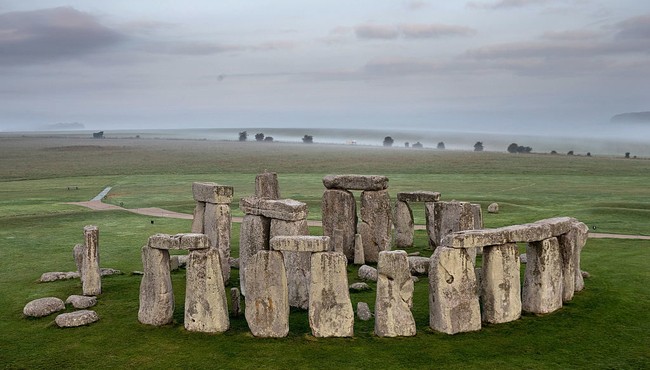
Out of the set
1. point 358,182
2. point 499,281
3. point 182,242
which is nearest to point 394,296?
point 499,281

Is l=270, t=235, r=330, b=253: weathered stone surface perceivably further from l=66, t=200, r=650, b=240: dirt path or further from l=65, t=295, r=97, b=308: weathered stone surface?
l=66, t=200, r=650, b=240: dirt path

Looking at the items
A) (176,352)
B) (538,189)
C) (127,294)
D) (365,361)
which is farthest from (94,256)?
(538,189)

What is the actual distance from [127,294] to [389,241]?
948 cm

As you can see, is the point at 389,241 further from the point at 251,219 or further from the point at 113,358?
the point at 113,358

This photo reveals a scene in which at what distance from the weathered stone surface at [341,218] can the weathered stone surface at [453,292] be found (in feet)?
27.3

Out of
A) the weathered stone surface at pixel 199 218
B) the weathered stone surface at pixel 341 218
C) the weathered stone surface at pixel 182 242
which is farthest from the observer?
the weathered stone surface at pixel 341 218

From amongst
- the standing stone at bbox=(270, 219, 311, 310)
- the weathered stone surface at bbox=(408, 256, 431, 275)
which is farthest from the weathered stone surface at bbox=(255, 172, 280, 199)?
the standing stone at bbox=(270, 219, 311, 310)

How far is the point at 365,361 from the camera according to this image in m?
13.7

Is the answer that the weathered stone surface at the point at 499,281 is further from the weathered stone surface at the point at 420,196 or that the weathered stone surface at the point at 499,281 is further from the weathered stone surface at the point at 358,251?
the weathered stone surface at the point at 420,196

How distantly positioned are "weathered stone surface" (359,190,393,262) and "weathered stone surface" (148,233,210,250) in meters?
9.26

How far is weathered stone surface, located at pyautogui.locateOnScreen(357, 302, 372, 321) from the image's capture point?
16422 mm

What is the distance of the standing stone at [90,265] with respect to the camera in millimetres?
18750

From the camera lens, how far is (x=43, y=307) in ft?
56.1

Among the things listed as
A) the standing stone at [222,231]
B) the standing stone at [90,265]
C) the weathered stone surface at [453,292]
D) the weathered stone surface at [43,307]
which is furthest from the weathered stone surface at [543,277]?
the weathered stone surface at [43,307]
